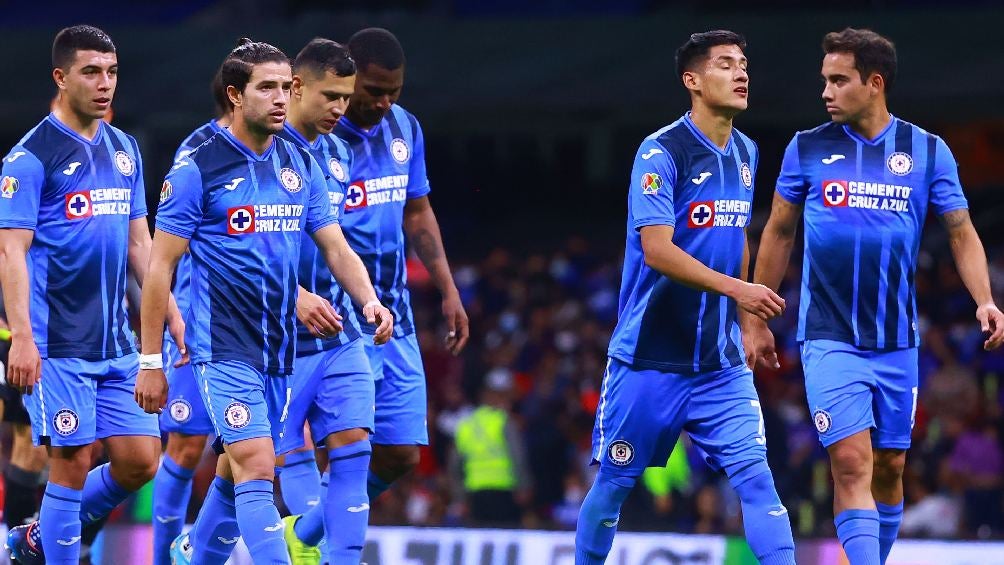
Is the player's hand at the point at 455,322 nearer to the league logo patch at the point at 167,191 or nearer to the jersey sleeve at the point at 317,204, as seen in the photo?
the jersey sleeve at the point at 317,204

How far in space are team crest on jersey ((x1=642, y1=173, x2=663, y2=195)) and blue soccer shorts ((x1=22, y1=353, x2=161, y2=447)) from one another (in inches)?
88.6

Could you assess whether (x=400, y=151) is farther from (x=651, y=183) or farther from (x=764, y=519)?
(x=764, y=519)

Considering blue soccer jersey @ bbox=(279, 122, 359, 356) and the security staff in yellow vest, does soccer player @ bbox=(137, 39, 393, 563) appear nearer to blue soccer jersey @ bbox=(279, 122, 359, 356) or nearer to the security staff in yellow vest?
blue soccer jersey @ bbox=(279, 122, 359, 356)

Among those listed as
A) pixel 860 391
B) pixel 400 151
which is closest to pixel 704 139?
pixel 860 391

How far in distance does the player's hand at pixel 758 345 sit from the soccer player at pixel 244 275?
5.40ft

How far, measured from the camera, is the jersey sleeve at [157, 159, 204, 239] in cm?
652

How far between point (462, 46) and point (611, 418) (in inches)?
354

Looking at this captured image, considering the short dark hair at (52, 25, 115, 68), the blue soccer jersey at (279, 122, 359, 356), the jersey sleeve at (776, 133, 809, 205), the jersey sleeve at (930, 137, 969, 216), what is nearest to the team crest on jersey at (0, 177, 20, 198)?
the short dark hair at (52, 25, 115, 68)

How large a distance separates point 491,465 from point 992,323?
24.2 feet

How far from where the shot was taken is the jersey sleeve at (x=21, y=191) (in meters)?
6.95

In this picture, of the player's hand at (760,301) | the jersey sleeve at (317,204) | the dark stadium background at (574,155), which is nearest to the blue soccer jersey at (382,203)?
the jersey sleeve at (317,204)

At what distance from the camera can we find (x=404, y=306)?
7.97 meters

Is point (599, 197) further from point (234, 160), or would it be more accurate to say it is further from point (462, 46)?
point (234, 160)

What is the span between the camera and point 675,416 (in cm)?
697
